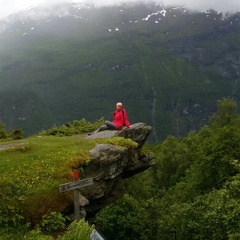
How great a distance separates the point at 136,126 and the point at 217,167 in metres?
14.6

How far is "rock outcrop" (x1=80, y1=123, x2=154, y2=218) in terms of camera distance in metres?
20.0

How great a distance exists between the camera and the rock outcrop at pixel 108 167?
20027 mm

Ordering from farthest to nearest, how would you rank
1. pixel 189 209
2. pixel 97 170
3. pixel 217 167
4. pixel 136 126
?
1. pixel 217 167
2. pixel 189 209
3. pixel 136 126
4. pixel 97 170

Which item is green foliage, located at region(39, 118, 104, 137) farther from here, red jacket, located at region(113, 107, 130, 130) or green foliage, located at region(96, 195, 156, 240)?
green foliage, located at region(96, 195, 156, 240)

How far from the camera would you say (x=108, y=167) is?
20.7 m

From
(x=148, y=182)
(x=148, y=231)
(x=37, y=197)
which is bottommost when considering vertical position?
(x=148, y=182)

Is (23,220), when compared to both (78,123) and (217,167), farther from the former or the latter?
(217,167)

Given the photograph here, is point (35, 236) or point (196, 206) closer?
point (35, 236)

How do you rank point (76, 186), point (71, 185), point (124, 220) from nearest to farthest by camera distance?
point (71, 185)
point (76, 186)
point (124, 220)

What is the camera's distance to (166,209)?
36.2 m

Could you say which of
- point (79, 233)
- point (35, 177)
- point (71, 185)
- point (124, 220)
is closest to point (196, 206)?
point (124, 220)

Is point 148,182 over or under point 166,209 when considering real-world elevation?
under

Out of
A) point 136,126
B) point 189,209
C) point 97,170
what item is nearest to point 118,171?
point 97,170

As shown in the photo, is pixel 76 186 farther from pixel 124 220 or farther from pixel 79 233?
pixel 124 220
